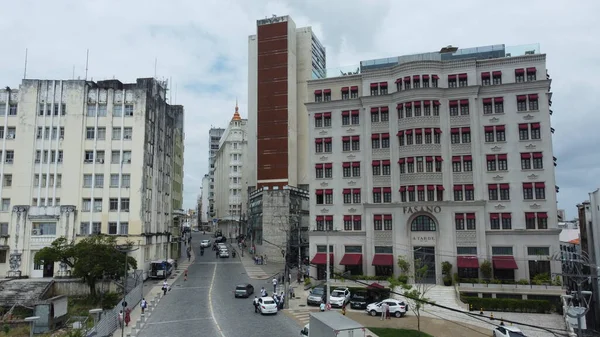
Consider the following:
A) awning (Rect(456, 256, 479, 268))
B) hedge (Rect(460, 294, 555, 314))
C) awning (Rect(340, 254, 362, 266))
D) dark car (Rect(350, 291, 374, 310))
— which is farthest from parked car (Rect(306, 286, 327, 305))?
awning (Rect(456, 256, 479, 268))

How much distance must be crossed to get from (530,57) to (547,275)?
2539 centimetres

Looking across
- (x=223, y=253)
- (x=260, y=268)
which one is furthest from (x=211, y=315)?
(x=223, y=253)

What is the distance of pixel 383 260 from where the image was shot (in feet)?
188

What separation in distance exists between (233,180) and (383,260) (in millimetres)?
91227

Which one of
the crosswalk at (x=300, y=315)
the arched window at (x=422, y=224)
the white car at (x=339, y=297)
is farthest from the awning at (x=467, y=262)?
the crosswalk at (x=300, y=315)

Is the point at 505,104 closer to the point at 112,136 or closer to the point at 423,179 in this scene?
the point at 423,179

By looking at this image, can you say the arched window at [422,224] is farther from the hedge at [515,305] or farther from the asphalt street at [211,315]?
the asphalt street at [211,315]

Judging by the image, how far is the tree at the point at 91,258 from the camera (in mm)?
48188

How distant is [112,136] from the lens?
214ft

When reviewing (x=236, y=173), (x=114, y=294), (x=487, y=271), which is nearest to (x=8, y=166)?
(x=114, y=294)

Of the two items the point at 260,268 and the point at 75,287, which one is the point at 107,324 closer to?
the point at 75,287

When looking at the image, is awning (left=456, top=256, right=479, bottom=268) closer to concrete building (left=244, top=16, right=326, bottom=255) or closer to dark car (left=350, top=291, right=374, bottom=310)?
dark car (left=350, top=291, right=374, bottom=310)

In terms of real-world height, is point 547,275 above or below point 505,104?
below

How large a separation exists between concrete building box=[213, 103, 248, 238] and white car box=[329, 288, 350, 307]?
295 ft
